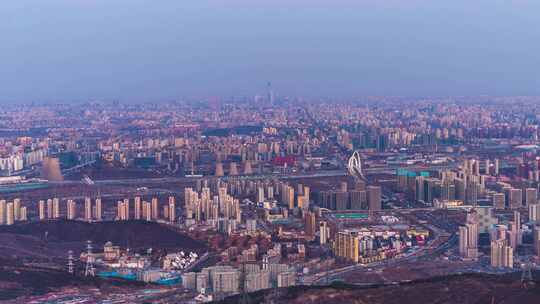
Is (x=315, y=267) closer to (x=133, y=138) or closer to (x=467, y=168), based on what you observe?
(x=467, y=168)

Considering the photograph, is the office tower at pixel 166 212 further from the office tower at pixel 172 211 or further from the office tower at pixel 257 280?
the office tower at pixel 257 280

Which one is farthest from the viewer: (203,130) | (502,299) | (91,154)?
(203,130)

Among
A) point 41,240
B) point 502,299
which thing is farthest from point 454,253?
point 41,240

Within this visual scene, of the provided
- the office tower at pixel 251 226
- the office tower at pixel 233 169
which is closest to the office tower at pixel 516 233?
the office tower at pixel 251 226

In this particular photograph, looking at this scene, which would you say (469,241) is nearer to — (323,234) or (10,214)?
(323,234)

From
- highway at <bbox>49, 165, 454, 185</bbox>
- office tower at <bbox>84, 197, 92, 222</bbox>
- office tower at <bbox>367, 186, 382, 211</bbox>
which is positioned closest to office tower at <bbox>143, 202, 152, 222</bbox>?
office tower at <bbox>84, 197, 92, 222</bbox>

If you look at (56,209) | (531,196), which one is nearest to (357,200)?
(531,196)

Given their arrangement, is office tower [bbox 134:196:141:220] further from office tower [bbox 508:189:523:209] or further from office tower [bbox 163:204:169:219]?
office tower [bbox 508:189:523:209]
